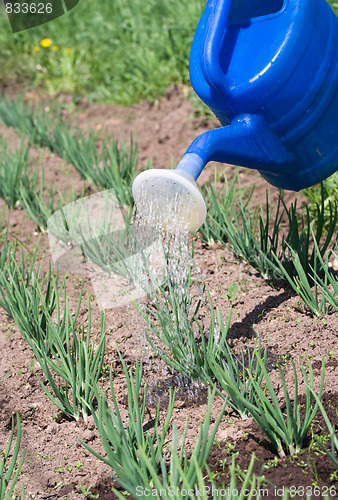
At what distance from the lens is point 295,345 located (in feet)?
6.75

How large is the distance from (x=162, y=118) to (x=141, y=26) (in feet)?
3.05

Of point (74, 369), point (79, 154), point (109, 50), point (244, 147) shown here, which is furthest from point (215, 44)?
point (109, 50)

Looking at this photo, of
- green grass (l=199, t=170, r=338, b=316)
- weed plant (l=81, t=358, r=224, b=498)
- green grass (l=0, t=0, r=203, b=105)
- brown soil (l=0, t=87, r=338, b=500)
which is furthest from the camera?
green grass (l=0, t=0, r=203, b=105)

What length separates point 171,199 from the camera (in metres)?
1.63

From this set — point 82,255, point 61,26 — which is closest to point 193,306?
point 82,255

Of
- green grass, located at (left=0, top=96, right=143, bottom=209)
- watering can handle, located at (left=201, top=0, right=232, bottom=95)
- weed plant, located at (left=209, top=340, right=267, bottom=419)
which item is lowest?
weed plant, located at (left=209, top=340, right=267, bottom=419)

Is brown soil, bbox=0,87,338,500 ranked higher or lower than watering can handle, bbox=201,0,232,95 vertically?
lower

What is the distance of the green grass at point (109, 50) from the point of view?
4191mm

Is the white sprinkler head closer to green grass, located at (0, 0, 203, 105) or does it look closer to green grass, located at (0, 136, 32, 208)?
green grass, located at (0, 136, 32, 208)

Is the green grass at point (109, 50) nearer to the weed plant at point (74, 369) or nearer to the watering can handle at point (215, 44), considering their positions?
the watering can handle at point (215, 44)

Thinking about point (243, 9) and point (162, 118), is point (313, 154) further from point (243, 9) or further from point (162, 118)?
point (162, 118)

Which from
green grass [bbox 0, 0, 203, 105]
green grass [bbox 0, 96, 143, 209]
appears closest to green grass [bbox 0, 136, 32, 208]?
green grass [bbox 0, 96, 143, 209]

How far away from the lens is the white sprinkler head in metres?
1.58

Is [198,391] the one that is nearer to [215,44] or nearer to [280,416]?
[280,416]
